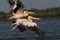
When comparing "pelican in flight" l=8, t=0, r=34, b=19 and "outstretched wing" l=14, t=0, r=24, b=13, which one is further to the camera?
"pelican in flight" l=8, t=0, r=34, b=19

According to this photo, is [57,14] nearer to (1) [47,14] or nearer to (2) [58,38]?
(1) [47,14]

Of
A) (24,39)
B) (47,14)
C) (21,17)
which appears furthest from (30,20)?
(47,14)

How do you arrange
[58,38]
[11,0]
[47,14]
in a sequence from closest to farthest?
1. [11,0]
2. [58,38]
3. [47,14]

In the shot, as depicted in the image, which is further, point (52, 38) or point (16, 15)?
point (52, 38)

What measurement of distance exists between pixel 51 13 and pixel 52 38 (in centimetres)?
5256

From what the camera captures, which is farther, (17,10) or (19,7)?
(17,10)

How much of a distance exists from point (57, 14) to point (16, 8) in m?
55.8

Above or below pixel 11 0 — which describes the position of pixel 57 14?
above

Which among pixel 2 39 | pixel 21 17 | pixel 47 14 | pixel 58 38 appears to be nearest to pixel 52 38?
pixel 58 38

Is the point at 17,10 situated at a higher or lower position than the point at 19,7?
lower

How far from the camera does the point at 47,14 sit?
255 feet

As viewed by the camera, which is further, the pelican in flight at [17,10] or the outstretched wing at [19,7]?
the pelican in flight at [17,10]

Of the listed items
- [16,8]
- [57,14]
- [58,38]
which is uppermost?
[57,14]

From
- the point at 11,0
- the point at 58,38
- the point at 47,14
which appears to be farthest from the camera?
the point at 47,14
